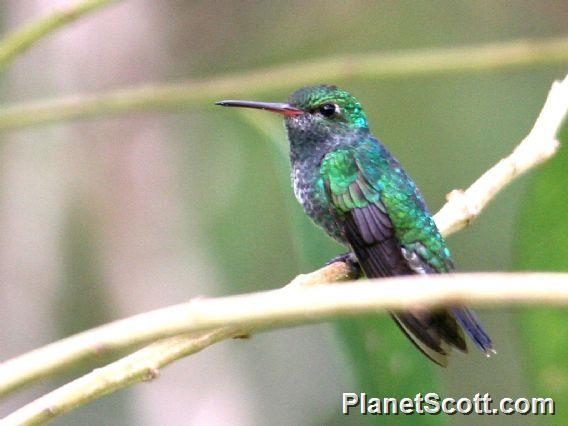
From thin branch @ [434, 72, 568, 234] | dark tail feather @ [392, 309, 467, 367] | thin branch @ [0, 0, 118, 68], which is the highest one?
thin branch @ [0, 0, 118, 68]

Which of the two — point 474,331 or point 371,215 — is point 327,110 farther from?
point 474,331

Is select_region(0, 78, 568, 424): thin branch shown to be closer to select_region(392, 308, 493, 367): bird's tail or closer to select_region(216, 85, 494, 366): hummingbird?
select_region(392, 308, 493, 367): bird's tail

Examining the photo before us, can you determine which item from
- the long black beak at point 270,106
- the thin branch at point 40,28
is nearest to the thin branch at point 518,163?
the long black beak at point 270,106

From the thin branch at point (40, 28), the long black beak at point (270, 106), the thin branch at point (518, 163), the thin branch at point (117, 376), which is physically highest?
the long black beak at point (270, 106)

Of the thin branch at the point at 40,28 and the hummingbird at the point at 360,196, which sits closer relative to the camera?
the thin branch at the point at 40,28

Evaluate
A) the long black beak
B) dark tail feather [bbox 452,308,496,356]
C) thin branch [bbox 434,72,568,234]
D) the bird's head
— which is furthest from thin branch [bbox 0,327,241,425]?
the bird's head

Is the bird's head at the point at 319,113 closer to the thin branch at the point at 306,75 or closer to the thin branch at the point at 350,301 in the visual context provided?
the thin branch at the point at 306,75

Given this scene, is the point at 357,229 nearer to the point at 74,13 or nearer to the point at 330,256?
the point at 330,256

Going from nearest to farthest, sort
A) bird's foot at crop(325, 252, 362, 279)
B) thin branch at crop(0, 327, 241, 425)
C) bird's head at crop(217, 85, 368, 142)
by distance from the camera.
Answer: thin branch at crop(0, 327, 241, 425)
bird's foot at crop(325, 252, 362, 279)
bird's head at crop(217, 85, 368, 142)
